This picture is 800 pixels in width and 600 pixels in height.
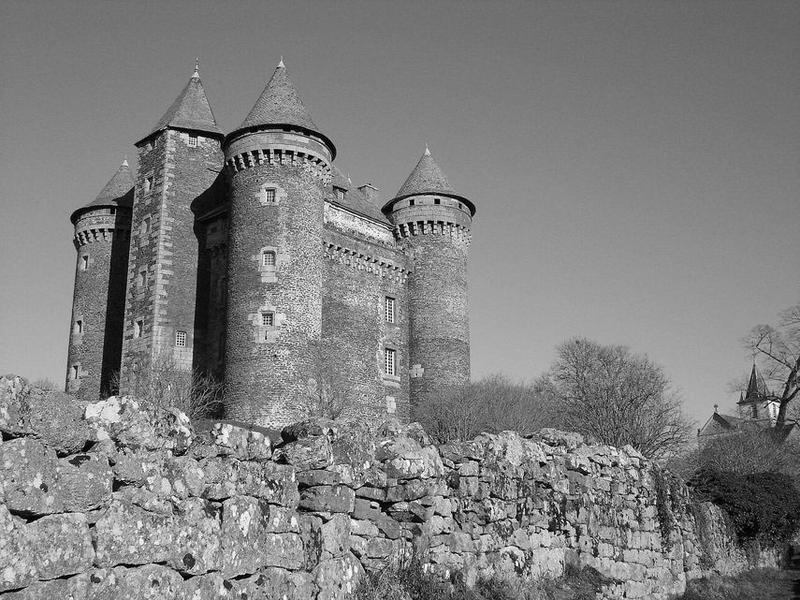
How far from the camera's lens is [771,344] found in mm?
54438

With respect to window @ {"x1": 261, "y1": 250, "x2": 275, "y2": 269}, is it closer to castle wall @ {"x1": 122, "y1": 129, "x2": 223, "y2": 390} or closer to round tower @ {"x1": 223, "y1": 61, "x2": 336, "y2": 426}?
round tower @ {"x1": 223, "y1": 61, "x2": 336, "y2": 426}

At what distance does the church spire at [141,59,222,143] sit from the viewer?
45.4m

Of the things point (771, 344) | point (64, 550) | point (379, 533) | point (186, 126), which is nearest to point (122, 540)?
point (64, 550)

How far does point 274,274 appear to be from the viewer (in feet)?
128

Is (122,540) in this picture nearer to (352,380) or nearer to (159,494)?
(159,494)

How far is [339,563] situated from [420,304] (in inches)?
1633

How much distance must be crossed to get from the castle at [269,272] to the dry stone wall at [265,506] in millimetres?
27077

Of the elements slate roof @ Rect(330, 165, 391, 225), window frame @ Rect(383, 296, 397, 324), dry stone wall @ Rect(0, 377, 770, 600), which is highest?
slate roof @ Rect(330, 165, 391, 225)

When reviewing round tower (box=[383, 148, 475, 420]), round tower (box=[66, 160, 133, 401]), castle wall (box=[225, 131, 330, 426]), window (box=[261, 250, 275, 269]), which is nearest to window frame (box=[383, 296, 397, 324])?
round tower (box=[383, 148, 475, 420])

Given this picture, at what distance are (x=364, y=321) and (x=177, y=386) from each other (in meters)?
11.1

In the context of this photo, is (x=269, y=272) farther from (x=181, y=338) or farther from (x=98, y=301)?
(x=98, y=301)

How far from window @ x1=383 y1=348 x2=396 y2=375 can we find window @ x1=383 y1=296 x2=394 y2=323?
1868mm

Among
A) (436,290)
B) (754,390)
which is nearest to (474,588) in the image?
(436,290)

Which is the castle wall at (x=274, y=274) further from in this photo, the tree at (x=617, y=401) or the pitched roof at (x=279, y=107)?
the tree at (x=617, y=401)
